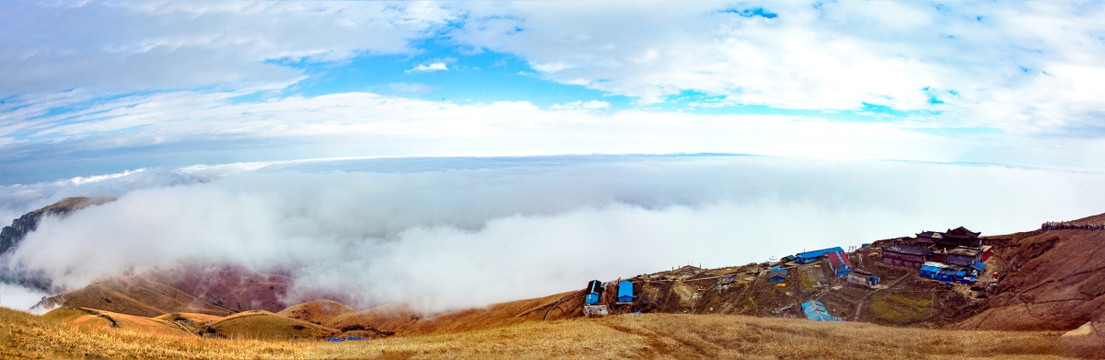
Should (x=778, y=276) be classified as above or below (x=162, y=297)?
above

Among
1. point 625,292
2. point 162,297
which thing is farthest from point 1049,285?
point 162,297

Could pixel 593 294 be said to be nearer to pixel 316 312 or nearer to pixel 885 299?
pixel 885 299

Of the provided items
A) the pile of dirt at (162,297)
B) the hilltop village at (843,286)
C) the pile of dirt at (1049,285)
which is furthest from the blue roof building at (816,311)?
the pile of dirt at (162,297)

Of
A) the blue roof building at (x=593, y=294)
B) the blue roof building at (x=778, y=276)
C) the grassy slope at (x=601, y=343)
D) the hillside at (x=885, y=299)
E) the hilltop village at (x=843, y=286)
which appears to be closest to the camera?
the grassy slope at (x=601, y=343)

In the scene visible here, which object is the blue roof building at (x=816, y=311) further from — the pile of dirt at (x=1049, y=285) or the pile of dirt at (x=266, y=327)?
the pile of dirt at (x=266, y=327)

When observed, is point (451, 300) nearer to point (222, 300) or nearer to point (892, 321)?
point (892, 321)

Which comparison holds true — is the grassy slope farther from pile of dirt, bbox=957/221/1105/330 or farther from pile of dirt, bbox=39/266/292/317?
pile of dirt, bbox=39/266/292/317
